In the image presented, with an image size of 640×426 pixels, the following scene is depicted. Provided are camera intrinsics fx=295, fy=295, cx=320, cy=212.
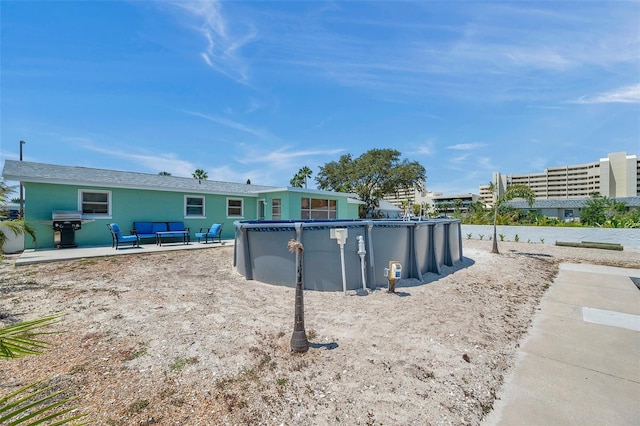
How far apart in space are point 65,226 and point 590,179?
393 ft

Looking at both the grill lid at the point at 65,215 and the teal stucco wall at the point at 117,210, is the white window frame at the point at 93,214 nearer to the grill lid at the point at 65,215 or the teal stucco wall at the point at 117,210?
the teal stucco wall at the point at 117,210

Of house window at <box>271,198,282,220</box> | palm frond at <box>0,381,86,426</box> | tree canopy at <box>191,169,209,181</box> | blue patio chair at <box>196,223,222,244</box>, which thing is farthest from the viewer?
tree canopy at <box>191,169,209,181</box>

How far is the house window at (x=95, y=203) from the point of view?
1225 cm

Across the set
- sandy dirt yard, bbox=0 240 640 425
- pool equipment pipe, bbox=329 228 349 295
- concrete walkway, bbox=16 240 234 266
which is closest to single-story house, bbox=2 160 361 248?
concrete walkway, bbox=16 240 234 266

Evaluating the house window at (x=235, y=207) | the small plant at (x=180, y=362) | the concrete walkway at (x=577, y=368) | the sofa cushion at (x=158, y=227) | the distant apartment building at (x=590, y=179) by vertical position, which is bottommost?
the concrete walkway at (x=577, y=368)

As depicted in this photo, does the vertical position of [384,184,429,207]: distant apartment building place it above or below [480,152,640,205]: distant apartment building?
below

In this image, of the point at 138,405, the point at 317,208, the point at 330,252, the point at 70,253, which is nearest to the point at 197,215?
the point at 70,253

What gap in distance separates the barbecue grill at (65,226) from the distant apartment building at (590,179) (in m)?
74.5

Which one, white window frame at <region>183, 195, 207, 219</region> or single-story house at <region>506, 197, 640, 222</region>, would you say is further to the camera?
single-story house at <region>506, 197, 640, 222</region>

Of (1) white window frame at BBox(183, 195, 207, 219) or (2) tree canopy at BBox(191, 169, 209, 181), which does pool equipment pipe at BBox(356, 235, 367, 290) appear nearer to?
(1) white window frame at BBox(183, 195, 207, 219)

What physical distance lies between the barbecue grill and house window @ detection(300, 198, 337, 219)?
10.5 m

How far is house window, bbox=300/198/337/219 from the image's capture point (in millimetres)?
18172

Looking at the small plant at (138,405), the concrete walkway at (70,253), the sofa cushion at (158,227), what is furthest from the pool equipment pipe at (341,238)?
the sofa cushion at (158,227)

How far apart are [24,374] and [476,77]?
1243cm
